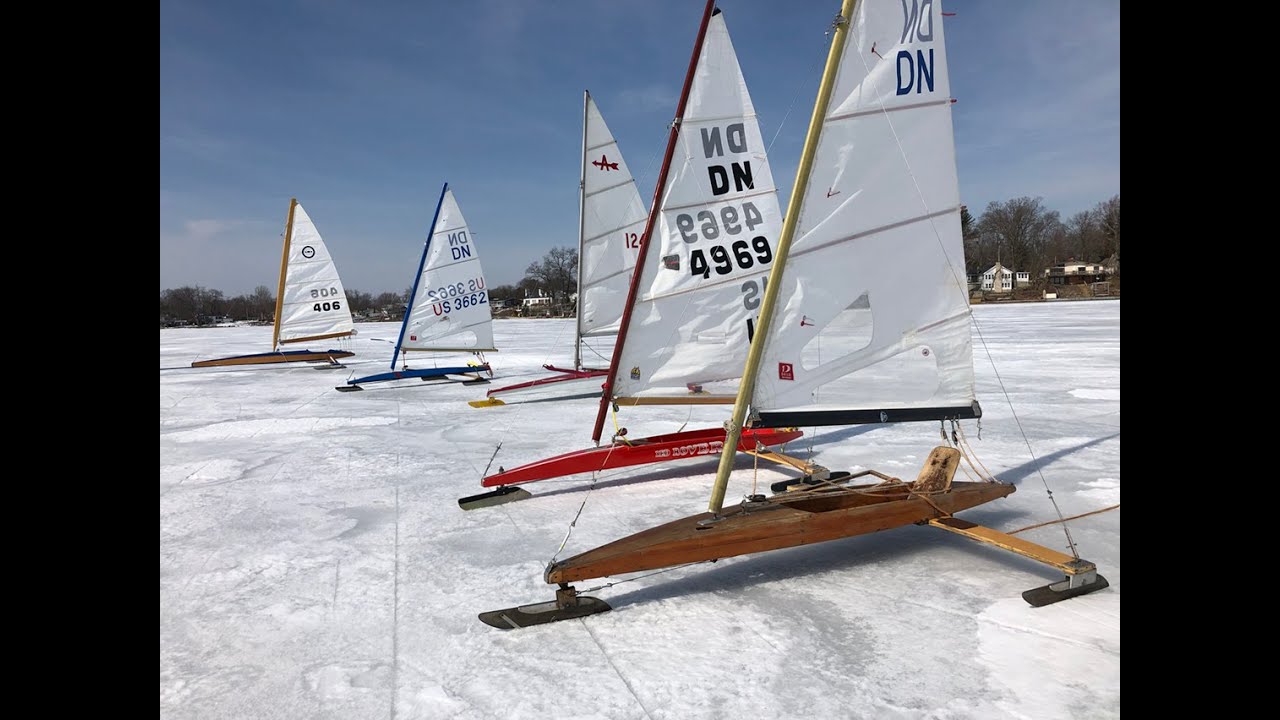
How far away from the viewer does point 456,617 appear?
3.36 metres

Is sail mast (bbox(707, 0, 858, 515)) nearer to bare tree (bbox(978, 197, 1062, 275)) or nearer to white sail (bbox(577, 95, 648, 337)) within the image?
white sail (bbox(577, 95, 648, 337))

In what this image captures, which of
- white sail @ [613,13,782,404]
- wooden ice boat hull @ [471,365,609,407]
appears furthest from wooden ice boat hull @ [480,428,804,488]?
wooden ice boat hull @ [471,365,609,407]

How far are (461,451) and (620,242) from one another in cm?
431

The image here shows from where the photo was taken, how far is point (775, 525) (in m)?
3.56

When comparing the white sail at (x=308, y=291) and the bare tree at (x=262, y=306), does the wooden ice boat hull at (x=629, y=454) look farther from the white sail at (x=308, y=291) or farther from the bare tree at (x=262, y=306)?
the bare tree at (x=262, y=306)

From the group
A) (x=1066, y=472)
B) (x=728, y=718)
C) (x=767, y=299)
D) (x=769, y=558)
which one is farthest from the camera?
(x=1066, y=472)

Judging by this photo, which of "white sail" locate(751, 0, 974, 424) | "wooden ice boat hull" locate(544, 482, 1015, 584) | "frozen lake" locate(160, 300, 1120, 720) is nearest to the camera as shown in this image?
"frozen lake" locate(160, 300, 1120, 720)

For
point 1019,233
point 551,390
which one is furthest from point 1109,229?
point 551,390

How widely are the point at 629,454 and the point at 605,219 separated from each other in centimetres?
519

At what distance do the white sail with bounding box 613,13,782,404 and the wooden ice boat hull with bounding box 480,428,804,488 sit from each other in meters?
0.44

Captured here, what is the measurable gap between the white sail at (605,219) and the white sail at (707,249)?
4232 mm

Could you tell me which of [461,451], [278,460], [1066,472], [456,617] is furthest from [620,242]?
[456,617]

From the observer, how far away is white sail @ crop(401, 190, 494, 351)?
43.7ft
